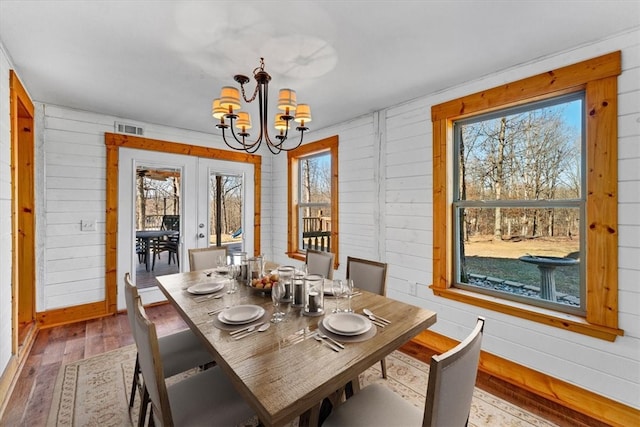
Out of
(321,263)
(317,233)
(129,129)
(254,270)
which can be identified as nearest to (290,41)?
(254,270)

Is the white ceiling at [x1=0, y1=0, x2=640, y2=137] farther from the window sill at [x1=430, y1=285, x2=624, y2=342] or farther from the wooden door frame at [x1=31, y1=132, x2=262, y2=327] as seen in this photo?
the window sill at [x1=430, y1=285, x2=624, y2=342]

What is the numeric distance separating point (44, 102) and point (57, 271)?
1851mm

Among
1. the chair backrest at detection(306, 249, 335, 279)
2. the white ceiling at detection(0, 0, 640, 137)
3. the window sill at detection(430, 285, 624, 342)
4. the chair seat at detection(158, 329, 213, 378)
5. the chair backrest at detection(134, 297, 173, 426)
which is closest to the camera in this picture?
the chair backrest at detection(134, 297, 173, 426)

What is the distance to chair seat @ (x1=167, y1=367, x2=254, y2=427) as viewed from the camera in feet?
4.06

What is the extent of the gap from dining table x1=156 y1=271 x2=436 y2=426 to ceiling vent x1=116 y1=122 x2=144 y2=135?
2.61 meters

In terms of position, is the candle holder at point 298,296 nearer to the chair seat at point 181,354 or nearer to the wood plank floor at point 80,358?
the chair seat at point 181,354

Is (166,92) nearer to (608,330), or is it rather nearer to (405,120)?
(405,120)

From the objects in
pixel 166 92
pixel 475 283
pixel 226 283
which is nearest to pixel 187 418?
pixel 226 283

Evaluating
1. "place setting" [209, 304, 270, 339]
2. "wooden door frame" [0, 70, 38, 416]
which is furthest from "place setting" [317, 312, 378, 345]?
"wooden door frame" [0, 70, 38, 416]

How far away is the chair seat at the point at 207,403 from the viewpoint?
1238 millimetres

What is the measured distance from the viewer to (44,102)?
3018 mm

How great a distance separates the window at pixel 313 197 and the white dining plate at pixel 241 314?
221 cm

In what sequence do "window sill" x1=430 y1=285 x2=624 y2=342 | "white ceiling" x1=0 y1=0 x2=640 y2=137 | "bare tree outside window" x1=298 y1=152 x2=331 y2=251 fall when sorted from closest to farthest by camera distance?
"white ceiling" x1=0 y1=0 x2=640 y2=137
"window sill" x1=430 y1=285 x2=624 y2=342
"bare tree outside window" x1=298 y1=152 x2=331 y2=251

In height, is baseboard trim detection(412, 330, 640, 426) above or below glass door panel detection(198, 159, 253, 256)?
below
